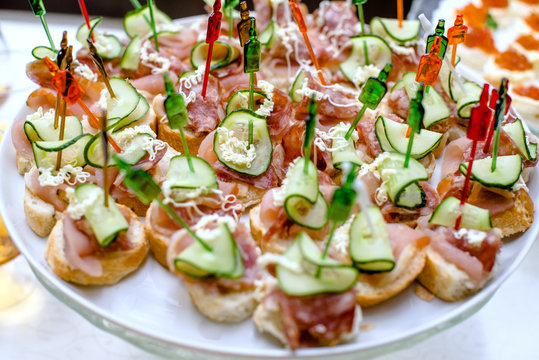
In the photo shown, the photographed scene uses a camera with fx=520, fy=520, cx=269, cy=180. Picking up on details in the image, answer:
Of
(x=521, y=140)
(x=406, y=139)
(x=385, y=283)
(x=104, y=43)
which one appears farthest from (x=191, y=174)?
(x=521, y=140)

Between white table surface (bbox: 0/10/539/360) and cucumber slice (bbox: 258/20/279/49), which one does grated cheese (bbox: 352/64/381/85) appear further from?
white table surface (bbox: 0/10/539/360)

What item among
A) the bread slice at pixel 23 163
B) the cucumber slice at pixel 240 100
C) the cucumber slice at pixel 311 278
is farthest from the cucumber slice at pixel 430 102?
the bread slice at pixel 23 163

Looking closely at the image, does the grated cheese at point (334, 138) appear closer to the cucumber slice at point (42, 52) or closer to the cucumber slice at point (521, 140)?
the cucumber slice at point (521, 140)

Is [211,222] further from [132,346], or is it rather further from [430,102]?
[430,102]

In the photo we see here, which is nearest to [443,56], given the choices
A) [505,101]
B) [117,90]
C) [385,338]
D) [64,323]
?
[505,101]

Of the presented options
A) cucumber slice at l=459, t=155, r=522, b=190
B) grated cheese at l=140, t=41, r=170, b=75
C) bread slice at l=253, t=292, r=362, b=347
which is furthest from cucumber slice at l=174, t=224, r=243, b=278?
grated cheese at l=140, t=41, r=170, b=75
